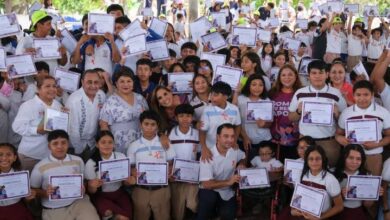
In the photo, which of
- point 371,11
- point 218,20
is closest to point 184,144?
point 218,20

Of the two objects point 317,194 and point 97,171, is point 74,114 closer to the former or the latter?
point 97,171

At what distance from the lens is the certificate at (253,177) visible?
4832mm

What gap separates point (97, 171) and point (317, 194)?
2.06m

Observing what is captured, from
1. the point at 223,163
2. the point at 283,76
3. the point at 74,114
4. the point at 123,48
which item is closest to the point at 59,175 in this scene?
the point at 74,114

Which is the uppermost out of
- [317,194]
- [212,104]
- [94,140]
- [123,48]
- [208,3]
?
[208,3]

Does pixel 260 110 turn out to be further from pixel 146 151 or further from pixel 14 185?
pixel 14 185

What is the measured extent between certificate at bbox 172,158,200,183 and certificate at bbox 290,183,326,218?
1.14m

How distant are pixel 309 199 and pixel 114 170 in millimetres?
1790

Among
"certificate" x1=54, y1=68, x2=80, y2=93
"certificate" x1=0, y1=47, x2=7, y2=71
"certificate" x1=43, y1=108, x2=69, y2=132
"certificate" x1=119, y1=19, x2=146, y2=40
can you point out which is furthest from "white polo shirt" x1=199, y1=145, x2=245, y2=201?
"certificate" x1=0, y1=47, x2=7, y2=71

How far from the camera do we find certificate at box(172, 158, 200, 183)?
16.2 ft

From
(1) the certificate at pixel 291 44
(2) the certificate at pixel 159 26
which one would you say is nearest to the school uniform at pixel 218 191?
(2) the certificate at pixel 159 26

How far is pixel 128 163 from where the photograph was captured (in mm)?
4633

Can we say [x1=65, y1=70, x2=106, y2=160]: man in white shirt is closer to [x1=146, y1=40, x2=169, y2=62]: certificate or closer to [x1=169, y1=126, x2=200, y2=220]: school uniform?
[x1=169, y1=126, x2=200, y2=220]: school uniform

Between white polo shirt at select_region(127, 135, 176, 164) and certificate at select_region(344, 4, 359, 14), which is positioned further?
certificate at select_region(344, 4, 359, 14)
